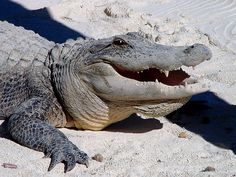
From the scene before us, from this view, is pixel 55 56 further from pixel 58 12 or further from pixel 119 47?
pixel 58 12

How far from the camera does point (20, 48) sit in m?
5.71

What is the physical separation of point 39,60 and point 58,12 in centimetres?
351

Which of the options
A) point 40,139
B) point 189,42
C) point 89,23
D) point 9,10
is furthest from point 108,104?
point 9,10

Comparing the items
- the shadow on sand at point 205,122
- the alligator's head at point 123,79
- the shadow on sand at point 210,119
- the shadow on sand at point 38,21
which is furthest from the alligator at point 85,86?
the shadow on sand at point 38,21

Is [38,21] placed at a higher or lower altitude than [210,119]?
lower

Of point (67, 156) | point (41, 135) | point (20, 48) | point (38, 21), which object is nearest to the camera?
point (67, 156)

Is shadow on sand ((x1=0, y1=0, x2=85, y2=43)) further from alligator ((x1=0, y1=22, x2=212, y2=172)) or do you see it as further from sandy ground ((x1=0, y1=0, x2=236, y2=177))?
alligator ((x1=0, y1=22, x2=212, y2=172))

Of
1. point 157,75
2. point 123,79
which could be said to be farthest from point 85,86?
point 157,75

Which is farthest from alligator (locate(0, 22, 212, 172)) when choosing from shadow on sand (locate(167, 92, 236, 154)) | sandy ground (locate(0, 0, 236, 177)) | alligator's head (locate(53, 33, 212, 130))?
shadow on sand (locate(167, 92, 236, 154))

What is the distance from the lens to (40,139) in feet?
16.0

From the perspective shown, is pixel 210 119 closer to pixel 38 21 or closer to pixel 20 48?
pixel 20 48

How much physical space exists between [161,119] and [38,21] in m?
3.33

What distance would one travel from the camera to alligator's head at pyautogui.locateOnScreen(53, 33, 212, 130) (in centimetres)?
493

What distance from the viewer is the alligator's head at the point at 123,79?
4.93 meters
